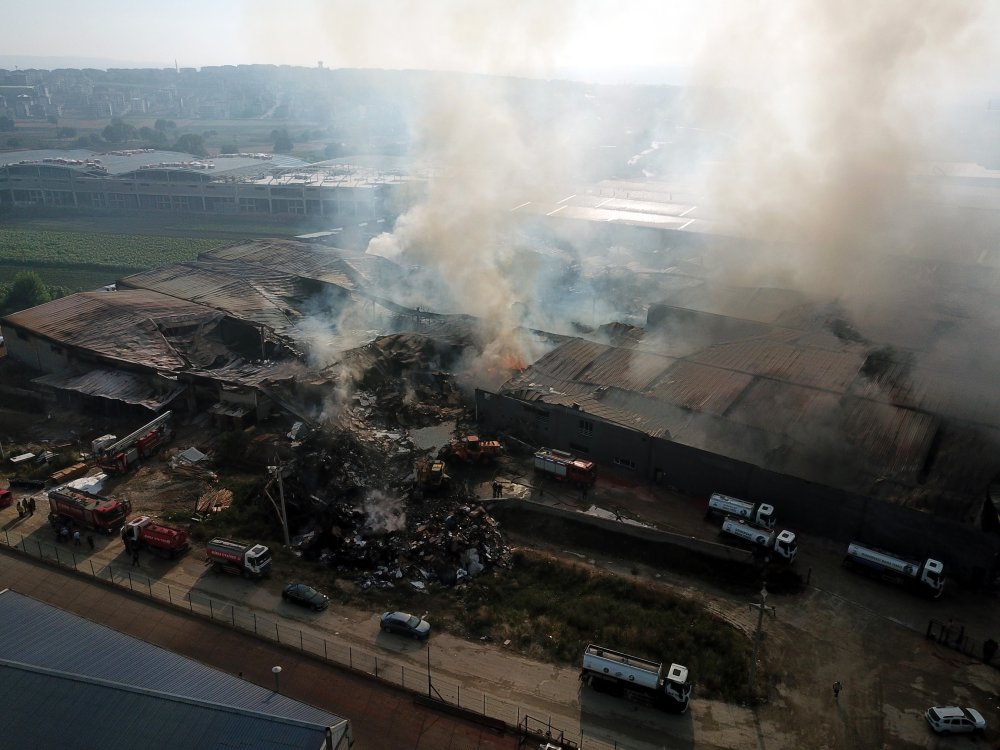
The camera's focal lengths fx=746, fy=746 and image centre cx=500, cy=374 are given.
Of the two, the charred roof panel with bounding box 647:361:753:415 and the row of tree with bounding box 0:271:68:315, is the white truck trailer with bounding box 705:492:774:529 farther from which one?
the row of tree with bounding box 0:271:68:315

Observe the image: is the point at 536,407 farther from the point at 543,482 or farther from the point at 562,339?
the point at 562,339

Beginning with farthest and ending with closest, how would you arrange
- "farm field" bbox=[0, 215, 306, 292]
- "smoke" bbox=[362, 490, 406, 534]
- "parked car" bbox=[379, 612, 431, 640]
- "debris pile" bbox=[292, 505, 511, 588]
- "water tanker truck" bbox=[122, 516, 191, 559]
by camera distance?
"farm field" bbox=[0, 215, 306, 292] → "smoke" bbox=[362, 490, 406, 534] → "water tanker truck" bbox=[122, 516, 191, 559] → "debris pile" bbox=[292, 505, 511, 588] → "parked car" bbox=[379, 612, 431, 640]

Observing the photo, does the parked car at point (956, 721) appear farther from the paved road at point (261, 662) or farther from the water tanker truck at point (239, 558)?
the water tanker truck at point (239, 558)

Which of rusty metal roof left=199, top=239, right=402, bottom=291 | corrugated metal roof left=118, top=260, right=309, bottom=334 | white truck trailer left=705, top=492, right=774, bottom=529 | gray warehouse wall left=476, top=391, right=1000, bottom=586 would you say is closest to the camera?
gray warehouse wall left=476, top=391, right=1000, bottom=586

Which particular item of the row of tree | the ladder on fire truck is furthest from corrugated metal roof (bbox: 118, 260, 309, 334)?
the ladder on fire truck

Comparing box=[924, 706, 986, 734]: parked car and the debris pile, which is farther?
the debris pile

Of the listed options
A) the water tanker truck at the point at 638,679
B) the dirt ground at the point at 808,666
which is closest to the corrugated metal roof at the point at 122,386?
the dirt ground at the point at 808,666

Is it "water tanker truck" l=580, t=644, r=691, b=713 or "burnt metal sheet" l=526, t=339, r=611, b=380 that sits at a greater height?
"burnt metal sheet" l=526, t=339, r=611, b=380

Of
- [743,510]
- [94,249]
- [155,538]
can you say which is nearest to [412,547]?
[155,538]
